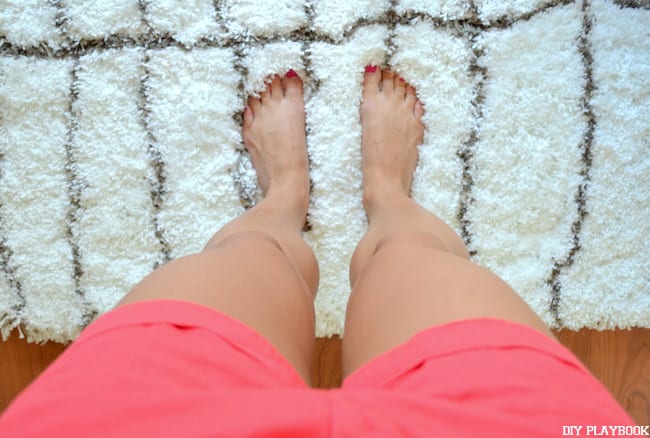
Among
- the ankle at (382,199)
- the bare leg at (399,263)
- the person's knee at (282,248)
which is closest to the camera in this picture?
the bare leg at (399,263)

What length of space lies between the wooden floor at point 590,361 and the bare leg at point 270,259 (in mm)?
194

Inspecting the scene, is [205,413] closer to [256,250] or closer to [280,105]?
[256,250]

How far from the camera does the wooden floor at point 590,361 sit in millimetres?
876

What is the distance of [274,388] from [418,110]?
1.87ft

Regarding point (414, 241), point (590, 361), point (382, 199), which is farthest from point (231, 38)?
point (590, 361)

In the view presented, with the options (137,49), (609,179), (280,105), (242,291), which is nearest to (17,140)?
(137,49)

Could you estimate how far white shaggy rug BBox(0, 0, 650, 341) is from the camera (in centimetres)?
84

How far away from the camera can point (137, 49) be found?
85cm

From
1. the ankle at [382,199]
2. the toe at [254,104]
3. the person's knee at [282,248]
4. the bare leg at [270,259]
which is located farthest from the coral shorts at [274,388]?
the toe at [254,104]

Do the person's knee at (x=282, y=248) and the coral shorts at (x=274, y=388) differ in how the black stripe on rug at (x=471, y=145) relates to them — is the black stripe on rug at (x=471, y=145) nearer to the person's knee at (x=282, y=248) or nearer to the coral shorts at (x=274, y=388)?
the person's knee at (x=282, y=248)

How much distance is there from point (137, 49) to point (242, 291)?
515 millimetres

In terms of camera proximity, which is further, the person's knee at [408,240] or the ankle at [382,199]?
the ankle at [382,199]

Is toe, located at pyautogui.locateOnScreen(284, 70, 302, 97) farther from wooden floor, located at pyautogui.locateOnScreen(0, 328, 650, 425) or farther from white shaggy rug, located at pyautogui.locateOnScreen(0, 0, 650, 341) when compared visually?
wooden floor, located at pyautogui.locateOnScreen(0, 328, 650, 425)

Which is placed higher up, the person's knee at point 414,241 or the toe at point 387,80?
the toe at point 387,80
